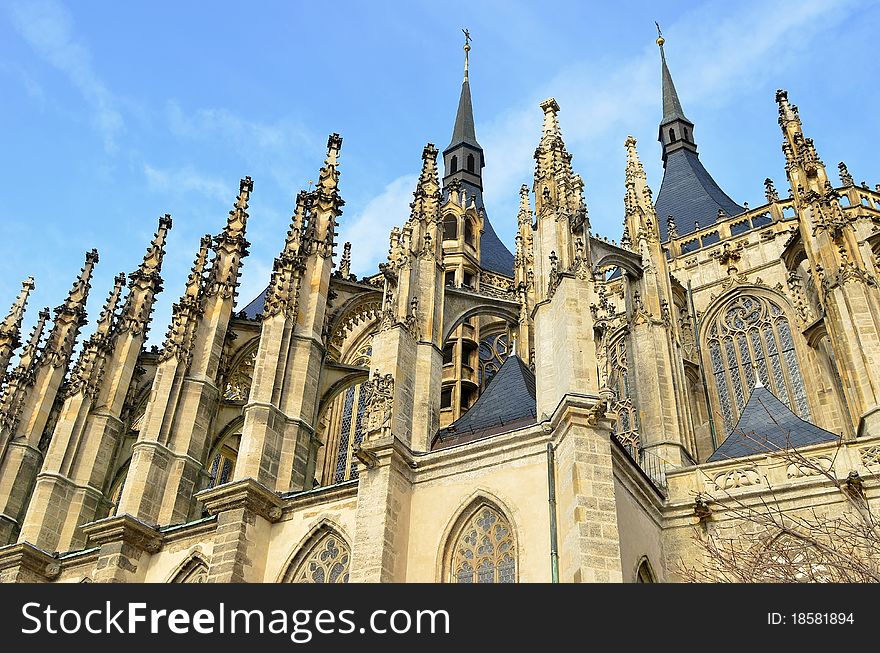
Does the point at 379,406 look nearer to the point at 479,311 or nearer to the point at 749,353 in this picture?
the point at 479,311

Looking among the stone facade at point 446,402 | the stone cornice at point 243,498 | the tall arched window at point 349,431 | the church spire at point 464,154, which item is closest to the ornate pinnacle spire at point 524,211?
the stone facade at point 446,402

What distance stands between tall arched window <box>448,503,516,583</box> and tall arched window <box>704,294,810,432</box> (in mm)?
9394

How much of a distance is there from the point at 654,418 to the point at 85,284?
50.9 feet

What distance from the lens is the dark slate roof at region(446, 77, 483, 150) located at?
40156 millimetres

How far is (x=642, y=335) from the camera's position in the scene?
1634 cm

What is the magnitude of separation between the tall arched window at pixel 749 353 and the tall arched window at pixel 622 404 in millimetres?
2199

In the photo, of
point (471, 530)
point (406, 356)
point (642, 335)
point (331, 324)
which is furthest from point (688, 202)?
point (471, 530)

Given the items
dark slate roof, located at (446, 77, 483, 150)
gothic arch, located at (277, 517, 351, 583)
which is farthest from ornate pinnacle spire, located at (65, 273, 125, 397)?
dark slate roof, located at (446, 77, 483, 150)

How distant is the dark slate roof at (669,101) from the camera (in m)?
38.7

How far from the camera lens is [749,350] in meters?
21.1

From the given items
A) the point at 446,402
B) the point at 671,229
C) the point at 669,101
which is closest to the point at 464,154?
the point at 669,101

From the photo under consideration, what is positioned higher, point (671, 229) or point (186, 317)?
point (671, 229)

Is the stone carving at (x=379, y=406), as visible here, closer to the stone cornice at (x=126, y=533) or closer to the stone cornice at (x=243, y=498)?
the stone cornice at (x=243, y=498)

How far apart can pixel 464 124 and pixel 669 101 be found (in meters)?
9.54
